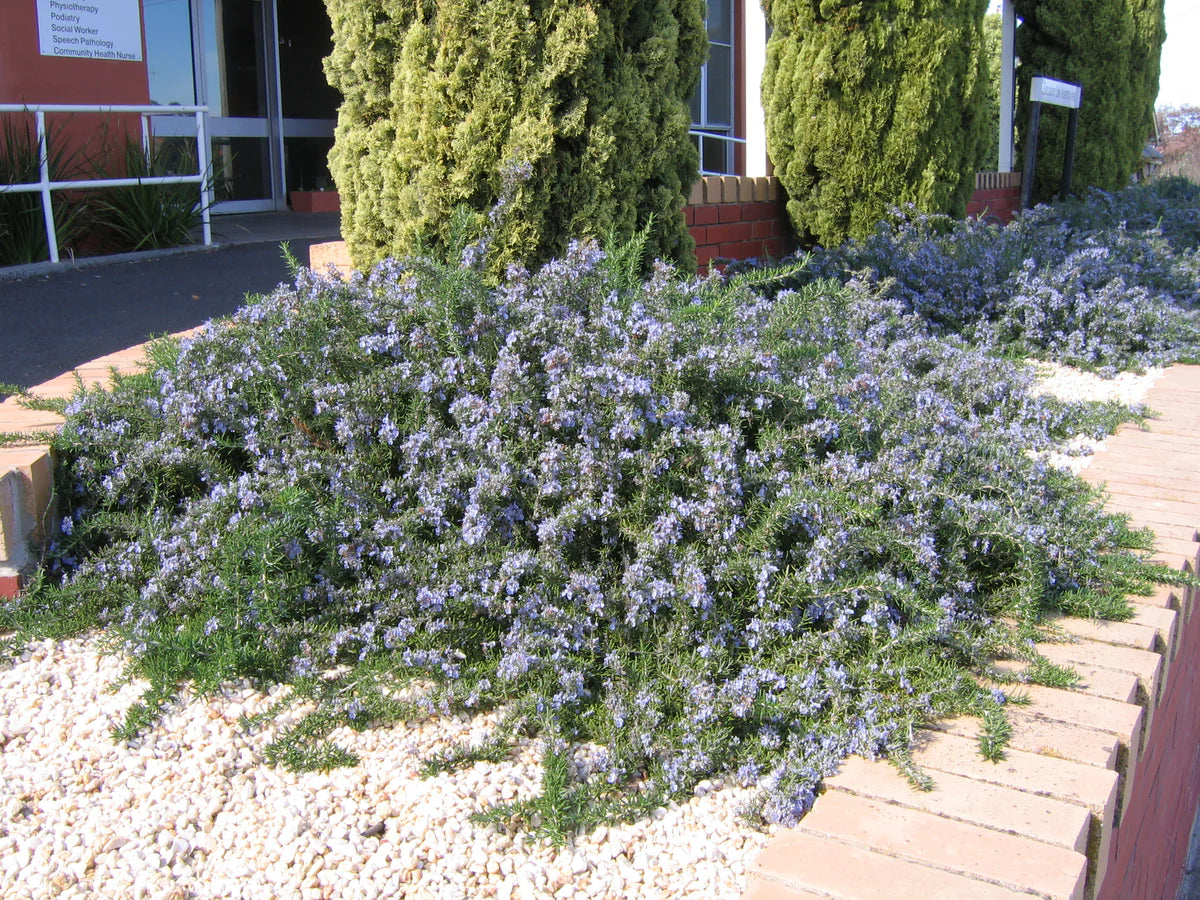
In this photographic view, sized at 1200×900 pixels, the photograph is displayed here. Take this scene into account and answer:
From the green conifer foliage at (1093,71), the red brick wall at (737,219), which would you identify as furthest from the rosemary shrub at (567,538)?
the green conifer foliage at (1093,71)

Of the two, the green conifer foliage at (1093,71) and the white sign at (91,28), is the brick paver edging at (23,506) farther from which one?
the green conifer foliage at (1093,71)

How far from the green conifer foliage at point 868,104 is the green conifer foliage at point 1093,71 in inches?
218

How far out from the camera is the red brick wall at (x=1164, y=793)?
91.8 inches

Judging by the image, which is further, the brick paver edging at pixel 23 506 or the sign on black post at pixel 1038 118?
the sign on black post at pixel 1038 118

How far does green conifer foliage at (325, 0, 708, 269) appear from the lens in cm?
354

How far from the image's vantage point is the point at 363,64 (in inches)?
149

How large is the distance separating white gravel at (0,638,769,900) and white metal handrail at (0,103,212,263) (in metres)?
6.40

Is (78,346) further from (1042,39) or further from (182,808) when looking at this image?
(1042,39)

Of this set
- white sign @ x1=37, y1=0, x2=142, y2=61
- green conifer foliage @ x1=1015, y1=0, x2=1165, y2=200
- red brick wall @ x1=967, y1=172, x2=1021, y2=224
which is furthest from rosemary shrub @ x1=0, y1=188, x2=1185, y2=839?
green conifer foliage @ x1=1015, y1=0, x2=1165, y2=200

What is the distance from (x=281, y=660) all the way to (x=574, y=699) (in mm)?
690

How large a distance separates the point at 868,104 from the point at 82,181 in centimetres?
590

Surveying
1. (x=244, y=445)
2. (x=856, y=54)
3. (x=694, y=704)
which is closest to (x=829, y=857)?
(x=694, y=704)

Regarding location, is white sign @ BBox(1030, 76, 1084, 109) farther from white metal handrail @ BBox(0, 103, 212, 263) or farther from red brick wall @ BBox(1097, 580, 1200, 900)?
white metal handrail @ BBox(0, 103, 212, 263)

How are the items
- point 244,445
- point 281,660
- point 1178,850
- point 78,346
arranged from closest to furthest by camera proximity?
point 281,660, point 244,445, point 1178,850, point 78,346
